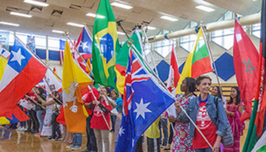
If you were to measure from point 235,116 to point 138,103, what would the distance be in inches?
73.2

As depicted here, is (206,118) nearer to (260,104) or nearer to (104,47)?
(260,104)

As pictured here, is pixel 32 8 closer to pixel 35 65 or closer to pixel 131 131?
pixel 35 65

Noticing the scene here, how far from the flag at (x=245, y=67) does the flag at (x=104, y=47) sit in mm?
1900

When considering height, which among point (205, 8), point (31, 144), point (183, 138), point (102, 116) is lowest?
point (31, 144)

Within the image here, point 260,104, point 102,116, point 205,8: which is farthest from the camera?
point 205,8

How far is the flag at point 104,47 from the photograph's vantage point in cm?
407

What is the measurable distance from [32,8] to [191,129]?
10663 mm

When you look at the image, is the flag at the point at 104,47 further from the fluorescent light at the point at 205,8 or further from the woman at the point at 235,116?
the fluorescent light at the point at 205,8

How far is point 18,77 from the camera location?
13.7ft

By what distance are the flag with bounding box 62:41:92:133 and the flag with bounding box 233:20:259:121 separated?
236 cm

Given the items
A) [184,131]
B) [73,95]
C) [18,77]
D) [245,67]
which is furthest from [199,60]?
[18,77]

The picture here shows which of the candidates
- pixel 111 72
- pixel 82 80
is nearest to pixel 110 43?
pixel 111 72

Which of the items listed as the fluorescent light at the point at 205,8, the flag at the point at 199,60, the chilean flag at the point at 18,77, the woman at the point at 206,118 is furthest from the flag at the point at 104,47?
the fluorescent light at the point at 205,8

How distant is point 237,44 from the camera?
3.70 m
